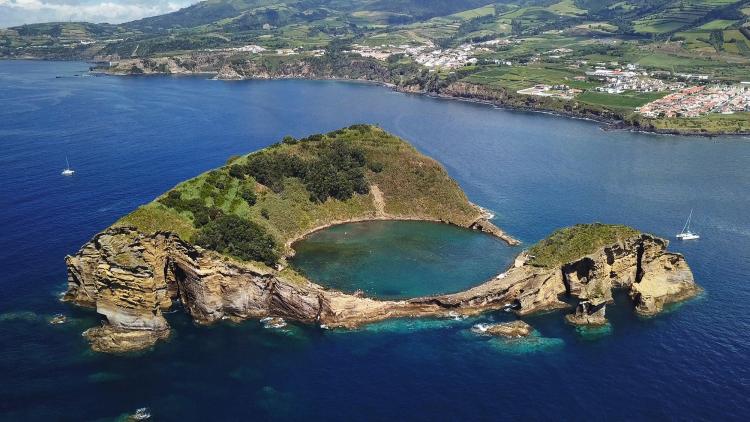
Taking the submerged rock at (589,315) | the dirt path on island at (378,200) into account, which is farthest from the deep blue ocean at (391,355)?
the dirt path on island at (378,200)

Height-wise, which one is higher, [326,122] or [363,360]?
[326,122]

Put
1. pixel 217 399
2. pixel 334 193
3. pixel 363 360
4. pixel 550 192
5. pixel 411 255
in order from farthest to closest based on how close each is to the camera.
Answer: pixel 550 192 < pixel 334 193 < pixel 411 255 < pixel 363 360 < pixel 217 399

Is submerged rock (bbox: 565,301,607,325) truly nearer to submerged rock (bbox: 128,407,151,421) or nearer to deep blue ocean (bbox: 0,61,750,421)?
deep blue ocean (bbox: 0,61,750,421)

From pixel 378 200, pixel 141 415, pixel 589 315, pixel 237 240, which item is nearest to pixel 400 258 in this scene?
pixel 378 200

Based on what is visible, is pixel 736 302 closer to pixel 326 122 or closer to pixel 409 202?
pixel 409 202

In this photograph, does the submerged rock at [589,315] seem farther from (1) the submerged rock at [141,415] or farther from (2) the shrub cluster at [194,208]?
(2) the shrub cluster at [194,208]

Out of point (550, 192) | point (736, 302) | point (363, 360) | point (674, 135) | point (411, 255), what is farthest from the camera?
point (674, 135)

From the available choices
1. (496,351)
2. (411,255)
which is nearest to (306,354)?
(496,351)
